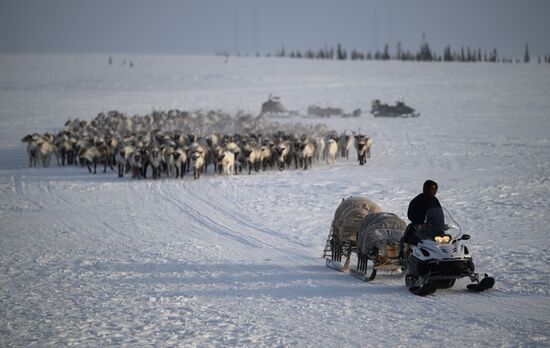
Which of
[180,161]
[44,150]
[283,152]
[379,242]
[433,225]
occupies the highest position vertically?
[44,150]

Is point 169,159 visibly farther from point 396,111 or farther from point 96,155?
point 396,111

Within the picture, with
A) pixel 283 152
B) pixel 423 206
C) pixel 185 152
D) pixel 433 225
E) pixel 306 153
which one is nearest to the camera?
pixel 433 225

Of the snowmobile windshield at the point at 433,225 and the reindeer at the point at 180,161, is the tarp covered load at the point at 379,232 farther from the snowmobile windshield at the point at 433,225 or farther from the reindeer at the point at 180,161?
the reindeer at the point at 180,161

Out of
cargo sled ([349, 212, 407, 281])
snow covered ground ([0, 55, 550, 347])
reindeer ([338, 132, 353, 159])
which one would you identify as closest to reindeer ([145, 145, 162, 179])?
snow covered ground ([0, 55, 550, 347])

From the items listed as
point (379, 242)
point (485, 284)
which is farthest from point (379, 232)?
point (485, 284)

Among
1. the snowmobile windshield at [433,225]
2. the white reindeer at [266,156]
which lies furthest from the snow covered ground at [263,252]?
the white reindeer at [266,156]

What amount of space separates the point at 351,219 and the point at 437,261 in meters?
2.47

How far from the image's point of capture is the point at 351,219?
1231cm

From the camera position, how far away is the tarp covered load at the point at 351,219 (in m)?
12.2

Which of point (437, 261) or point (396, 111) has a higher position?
point (396, 111)

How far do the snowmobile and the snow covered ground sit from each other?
0.21m

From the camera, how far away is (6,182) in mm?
25391

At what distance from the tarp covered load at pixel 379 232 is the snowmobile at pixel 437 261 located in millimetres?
577

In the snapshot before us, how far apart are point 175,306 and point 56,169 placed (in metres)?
20.4
